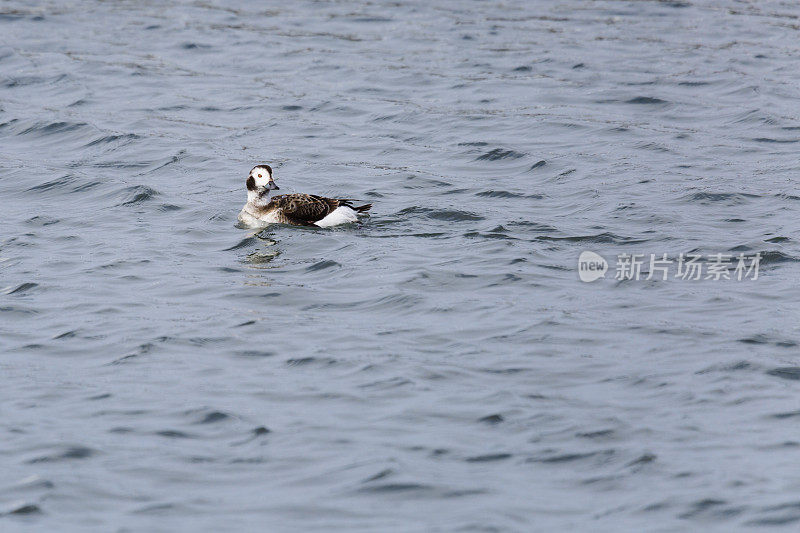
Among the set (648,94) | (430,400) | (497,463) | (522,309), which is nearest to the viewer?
→ (497,463)

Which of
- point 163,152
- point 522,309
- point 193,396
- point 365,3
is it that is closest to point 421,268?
point 522,309

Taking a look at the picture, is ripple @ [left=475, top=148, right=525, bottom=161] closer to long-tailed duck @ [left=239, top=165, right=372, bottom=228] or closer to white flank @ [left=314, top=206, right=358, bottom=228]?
long-tailed duck @ [left=239, top=165, right=372, bottom=228]

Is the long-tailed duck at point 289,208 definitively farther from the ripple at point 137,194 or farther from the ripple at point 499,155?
the ripple at point 499,155

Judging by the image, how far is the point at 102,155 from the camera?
18594mm

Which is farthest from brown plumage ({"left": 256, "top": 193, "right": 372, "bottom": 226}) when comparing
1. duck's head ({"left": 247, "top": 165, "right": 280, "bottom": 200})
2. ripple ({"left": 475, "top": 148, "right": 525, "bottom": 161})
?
ripple ({"left": 475, "top": 148, "right": 525, "bottom": 161})

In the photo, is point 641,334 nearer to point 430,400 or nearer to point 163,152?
point 430,400

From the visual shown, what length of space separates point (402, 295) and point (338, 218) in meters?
2.62

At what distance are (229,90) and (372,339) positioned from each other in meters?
13.1

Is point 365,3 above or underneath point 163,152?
above

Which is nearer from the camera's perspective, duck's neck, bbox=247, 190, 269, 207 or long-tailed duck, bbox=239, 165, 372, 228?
long-tailed duck, bbox=239, 165, 372, 228

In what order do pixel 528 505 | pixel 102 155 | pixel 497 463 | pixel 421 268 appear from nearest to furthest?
1. pixel 528 505
2. pixel 497 463
3. pixel 421 268
4. pixel 102 155

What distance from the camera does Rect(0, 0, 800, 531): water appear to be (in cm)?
783

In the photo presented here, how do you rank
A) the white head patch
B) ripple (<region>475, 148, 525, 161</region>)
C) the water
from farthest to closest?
1. ripple (<region>475, 148, 525, 161</region>)
2. the white head patch
3. the water

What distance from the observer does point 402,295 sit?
11.9 metres
